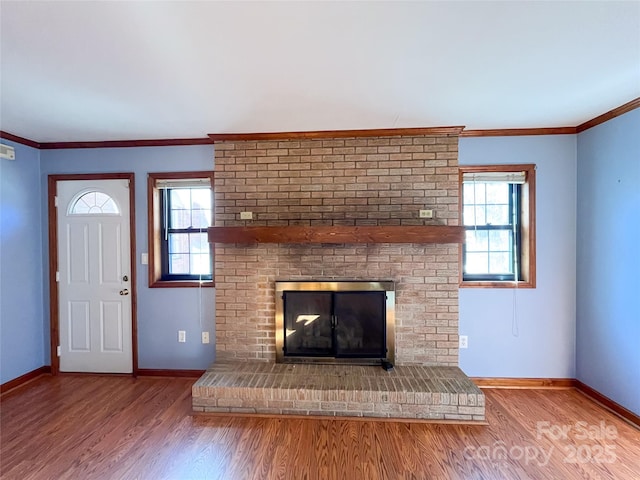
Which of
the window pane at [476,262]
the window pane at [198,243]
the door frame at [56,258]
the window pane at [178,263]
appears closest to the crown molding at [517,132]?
the window pane at [476,262]

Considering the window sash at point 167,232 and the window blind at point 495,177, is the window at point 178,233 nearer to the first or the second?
the window sash at point 167,232

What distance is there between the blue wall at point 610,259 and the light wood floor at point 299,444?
36cm

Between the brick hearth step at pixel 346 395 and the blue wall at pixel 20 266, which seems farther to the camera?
the blue wall at pixel 20 266

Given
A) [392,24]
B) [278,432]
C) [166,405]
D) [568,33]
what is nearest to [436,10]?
[392,24]

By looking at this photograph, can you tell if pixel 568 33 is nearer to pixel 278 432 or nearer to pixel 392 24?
pixel 392 24

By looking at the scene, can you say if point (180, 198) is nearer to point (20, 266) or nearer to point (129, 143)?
point (129, 143)

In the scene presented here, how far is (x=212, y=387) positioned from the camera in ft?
7.72

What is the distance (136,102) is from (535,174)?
3.44 meters

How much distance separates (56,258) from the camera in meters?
3.03

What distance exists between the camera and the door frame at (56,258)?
9.78 feet

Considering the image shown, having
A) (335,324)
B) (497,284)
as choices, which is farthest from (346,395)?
(497,284)

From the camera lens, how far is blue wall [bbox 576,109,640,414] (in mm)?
2197

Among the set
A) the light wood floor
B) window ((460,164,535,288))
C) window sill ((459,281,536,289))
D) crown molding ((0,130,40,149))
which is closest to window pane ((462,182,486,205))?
window ((460,164,535,288))

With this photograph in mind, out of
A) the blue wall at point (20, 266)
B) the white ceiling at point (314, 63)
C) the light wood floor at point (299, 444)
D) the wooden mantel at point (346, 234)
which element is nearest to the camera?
the white ceiling at point (314, 63)
